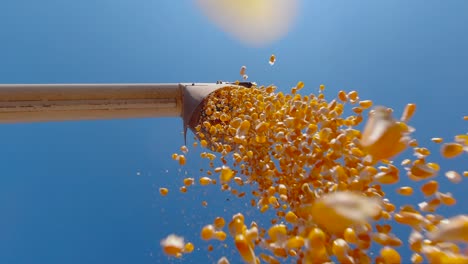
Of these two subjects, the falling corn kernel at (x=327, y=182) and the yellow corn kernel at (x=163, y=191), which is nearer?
the falling corn kernel at (x=327, y=182)

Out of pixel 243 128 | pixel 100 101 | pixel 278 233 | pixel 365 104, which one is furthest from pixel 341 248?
pixel 100 101

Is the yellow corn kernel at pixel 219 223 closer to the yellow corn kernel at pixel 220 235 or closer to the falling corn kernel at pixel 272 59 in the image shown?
the yellow corn kernel at pixel 220 235

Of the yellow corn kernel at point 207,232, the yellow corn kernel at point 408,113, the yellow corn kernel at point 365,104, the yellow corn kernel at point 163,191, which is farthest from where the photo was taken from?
the yellow corn kernel at point 365,104

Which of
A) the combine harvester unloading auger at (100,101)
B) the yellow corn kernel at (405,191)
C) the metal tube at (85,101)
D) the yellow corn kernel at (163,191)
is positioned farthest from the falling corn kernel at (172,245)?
the metal tube at (85,101)

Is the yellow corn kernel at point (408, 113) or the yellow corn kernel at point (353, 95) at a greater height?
the yellow corn kernel at point (353, 95)

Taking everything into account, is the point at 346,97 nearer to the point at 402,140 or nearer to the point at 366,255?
the point at 402,140

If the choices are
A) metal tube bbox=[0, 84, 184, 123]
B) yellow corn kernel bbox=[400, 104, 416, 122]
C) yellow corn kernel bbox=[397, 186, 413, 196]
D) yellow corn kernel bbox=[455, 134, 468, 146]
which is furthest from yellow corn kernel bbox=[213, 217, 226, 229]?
metal tube bbox=[0, 84, 184, 123]

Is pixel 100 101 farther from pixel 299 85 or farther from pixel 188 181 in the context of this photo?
pixel 299 85
